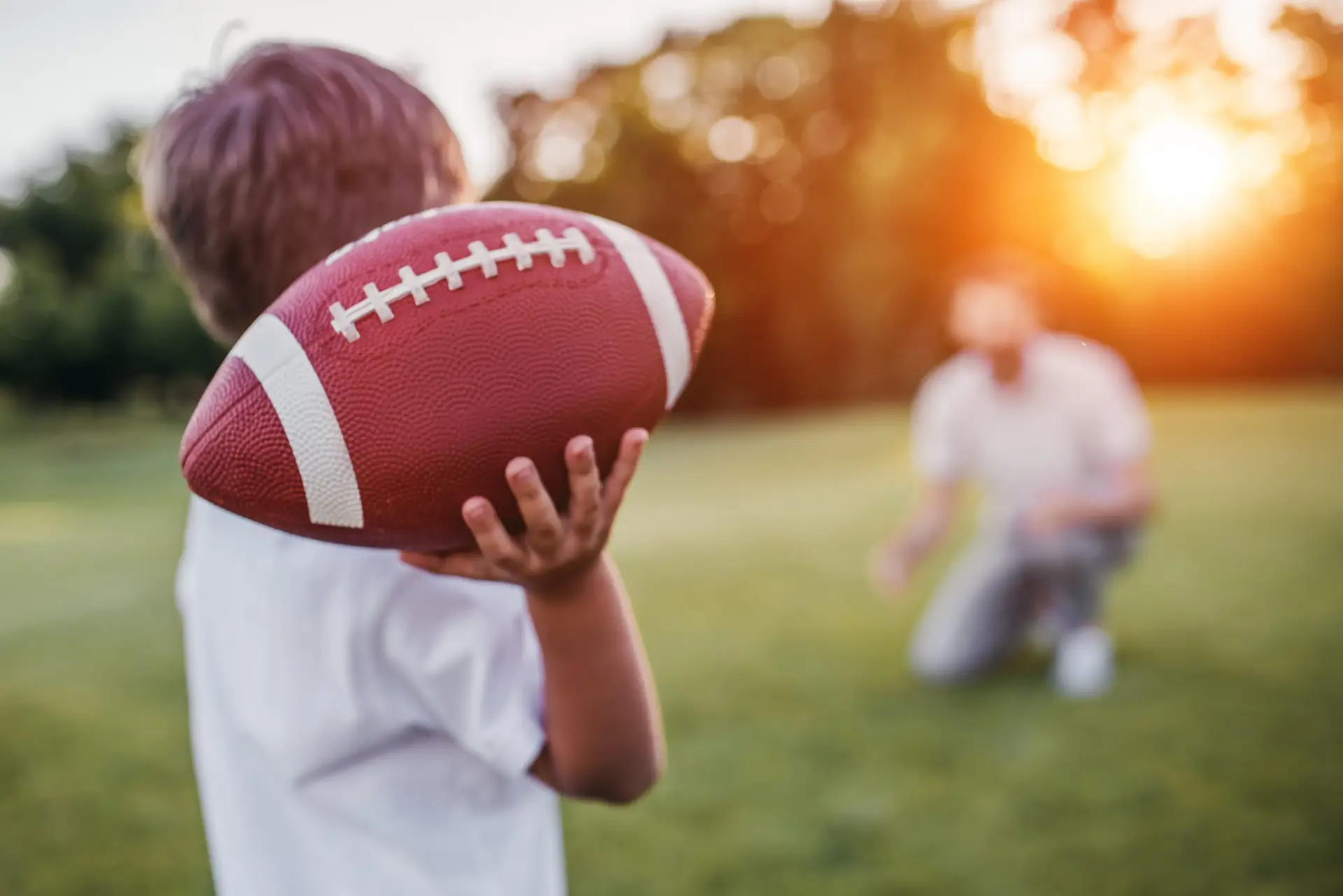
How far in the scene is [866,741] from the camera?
3.62m

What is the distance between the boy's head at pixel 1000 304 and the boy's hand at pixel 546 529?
323 cm

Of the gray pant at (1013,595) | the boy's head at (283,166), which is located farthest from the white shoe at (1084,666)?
the boy's head at (283,166)

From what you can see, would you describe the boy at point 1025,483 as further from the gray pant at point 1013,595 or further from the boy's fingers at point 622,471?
the boy's fingers at point 622,471

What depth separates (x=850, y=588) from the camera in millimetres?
5973

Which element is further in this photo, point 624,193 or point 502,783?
point 624,193

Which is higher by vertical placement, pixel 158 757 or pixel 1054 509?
pixel 1054 509

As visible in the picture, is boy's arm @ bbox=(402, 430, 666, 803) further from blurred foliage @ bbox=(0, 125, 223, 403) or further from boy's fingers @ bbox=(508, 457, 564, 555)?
blurred foliage @ bbox=(0, 125, 223, 403)

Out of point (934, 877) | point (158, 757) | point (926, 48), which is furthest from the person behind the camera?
point (926, 48)

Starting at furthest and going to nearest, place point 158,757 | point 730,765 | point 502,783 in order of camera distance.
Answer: point 158,757, point 730,765, point 502,783

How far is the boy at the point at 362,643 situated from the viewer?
107cm

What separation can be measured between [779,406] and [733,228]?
3.82 meters

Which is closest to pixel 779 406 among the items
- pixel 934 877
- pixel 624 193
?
pixel 624 193

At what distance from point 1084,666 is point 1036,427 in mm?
897

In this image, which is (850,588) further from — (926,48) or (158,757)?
(926,48)
